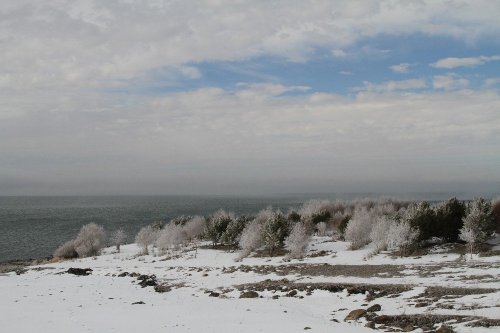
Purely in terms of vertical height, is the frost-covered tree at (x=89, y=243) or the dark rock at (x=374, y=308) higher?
the dark rock at (x=374, y=308)

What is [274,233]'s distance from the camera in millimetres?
51406

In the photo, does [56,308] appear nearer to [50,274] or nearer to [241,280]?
[241,280]

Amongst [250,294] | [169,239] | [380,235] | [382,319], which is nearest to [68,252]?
[169,239]

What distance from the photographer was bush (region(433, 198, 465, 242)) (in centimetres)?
4419

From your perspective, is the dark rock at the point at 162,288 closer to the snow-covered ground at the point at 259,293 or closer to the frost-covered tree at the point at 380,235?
the snow-covered ground at the point at 259,293

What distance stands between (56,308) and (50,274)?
22169 mm

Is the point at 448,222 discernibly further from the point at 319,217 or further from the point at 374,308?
the point at 374,308

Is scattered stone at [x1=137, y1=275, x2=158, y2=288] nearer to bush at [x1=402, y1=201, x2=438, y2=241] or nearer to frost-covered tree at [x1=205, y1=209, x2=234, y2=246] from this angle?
frost-covered tree at [x1=205, y1=209, x2=234, y2=246]

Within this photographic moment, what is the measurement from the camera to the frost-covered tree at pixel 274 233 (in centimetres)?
5116

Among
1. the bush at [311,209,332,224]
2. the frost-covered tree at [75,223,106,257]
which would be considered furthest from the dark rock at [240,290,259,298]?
the frost-covered tree at [75,223,106,257]

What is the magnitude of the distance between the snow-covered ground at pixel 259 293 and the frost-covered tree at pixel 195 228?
19390mm

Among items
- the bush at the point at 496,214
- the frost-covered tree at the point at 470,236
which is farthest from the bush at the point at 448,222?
the frost-covered tree at the point at 470,236

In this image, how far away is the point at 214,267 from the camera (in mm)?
45719

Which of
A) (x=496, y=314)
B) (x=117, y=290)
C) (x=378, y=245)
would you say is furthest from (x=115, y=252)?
(x=496, y=314)
